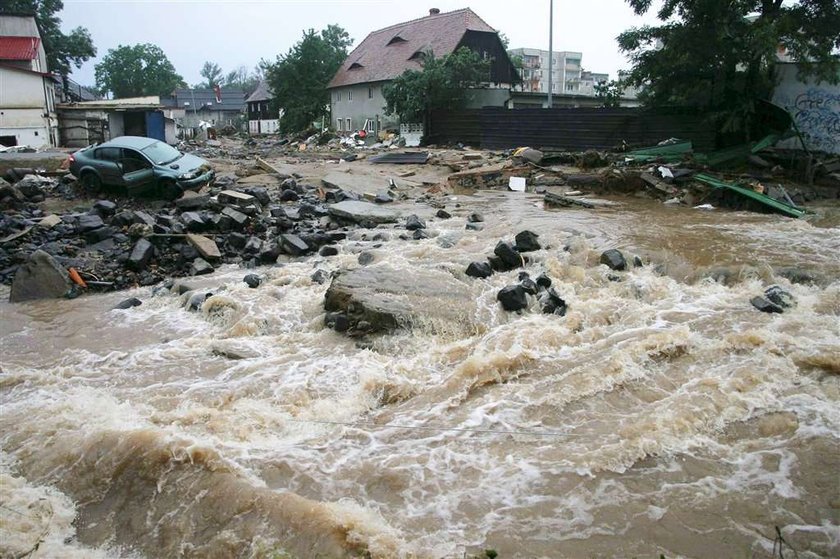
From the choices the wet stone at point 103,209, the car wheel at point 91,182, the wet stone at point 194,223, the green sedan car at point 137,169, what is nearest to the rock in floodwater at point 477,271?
the wet stone at point 194,223

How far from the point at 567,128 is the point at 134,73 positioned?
70551 millimetres

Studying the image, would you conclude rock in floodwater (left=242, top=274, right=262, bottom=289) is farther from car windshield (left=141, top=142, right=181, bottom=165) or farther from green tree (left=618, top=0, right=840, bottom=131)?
green tree (left=618, top=0, right=840, bottom=131)

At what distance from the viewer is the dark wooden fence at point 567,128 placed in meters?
19.7

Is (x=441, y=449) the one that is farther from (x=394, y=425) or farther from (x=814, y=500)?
(x=814, y=500)

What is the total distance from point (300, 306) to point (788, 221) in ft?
33.6

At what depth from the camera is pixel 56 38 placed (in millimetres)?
44312

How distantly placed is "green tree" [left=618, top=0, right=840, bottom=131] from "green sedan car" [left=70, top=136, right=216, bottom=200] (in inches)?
564

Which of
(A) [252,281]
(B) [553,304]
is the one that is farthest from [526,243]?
(A) [252,281]

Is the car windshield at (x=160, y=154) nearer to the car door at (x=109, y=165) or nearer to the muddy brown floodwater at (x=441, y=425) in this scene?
the car door at (x=109, y=165)

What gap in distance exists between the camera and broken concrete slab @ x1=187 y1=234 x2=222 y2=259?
33.8 feet

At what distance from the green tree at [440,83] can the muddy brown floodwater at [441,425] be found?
69.8 ft

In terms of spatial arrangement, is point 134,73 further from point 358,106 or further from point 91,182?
point 91,182

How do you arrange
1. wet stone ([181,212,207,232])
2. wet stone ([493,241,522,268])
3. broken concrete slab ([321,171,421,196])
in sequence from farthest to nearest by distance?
broken concrete slab ([321,171,421,196]) → wet stone ([181,212,207,232]) → wet stone ([493,241,522,268])

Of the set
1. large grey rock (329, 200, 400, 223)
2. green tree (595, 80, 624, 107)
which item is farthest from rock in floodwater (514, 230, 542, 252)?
green tree (595, 80, 624, 107)
